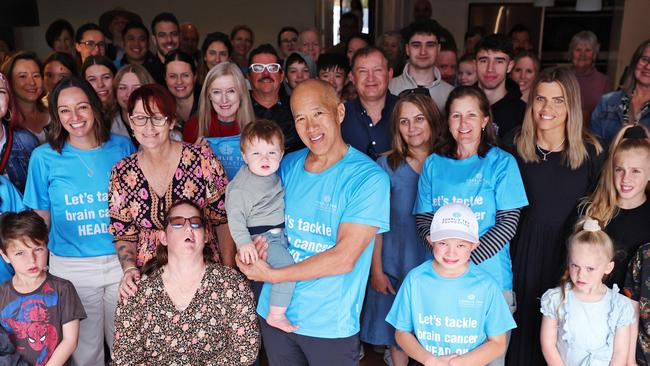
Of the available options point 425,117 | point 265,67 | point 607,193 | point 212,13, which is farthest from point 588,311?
point 212,13

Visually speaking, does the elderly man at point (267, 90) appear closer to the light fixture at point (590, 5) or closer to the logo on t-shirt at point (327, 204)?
the logo on t-shirt at point (327, 204)

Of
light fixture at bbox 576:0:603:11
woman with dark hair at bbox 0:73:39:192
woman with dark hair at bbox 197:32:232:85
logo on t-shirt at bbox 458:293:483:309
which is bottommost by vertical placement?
logo on t-shirt at bbox 458:293:483:309

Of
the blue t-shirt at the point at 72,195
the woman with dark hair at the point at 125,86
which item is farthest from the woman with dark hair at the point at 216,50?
the blue t-shirt at the point at 72,195

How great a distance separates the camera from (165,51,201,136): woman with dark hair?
3779 millimetres

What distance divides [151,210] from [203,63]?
256cm

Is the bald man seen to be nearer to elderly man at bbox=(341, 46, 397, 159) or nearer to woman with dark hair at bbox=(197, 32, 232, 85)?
elderly man at bbox=(341, 46, 397, 159)

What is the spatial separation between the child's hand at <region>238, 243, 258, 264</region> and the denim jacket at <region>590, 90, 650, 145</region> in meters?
2.34

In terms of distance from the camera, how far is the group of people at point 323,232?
232 centimetres

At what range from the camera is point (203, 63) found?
4.98m

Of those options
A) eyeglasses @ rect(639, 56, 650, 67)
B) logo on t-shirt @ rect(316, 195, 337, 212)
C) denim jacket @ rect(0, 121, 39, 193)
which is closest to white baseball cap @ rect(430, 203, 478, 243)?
logo on t-shirt @ rect(316, 195, 337, 212)

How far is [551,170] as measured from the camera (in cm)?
281

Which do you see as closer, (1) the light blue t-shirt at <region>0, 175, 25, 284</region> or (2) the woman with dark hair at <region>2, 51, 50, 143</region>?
(1) the light blue t-shirt at <region>0, 175, 25, 284</region>

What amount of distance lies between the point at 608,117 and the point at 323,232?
2347 mm

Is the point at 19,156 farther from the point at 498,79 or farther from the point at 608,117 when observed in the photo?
the point at 608,117
